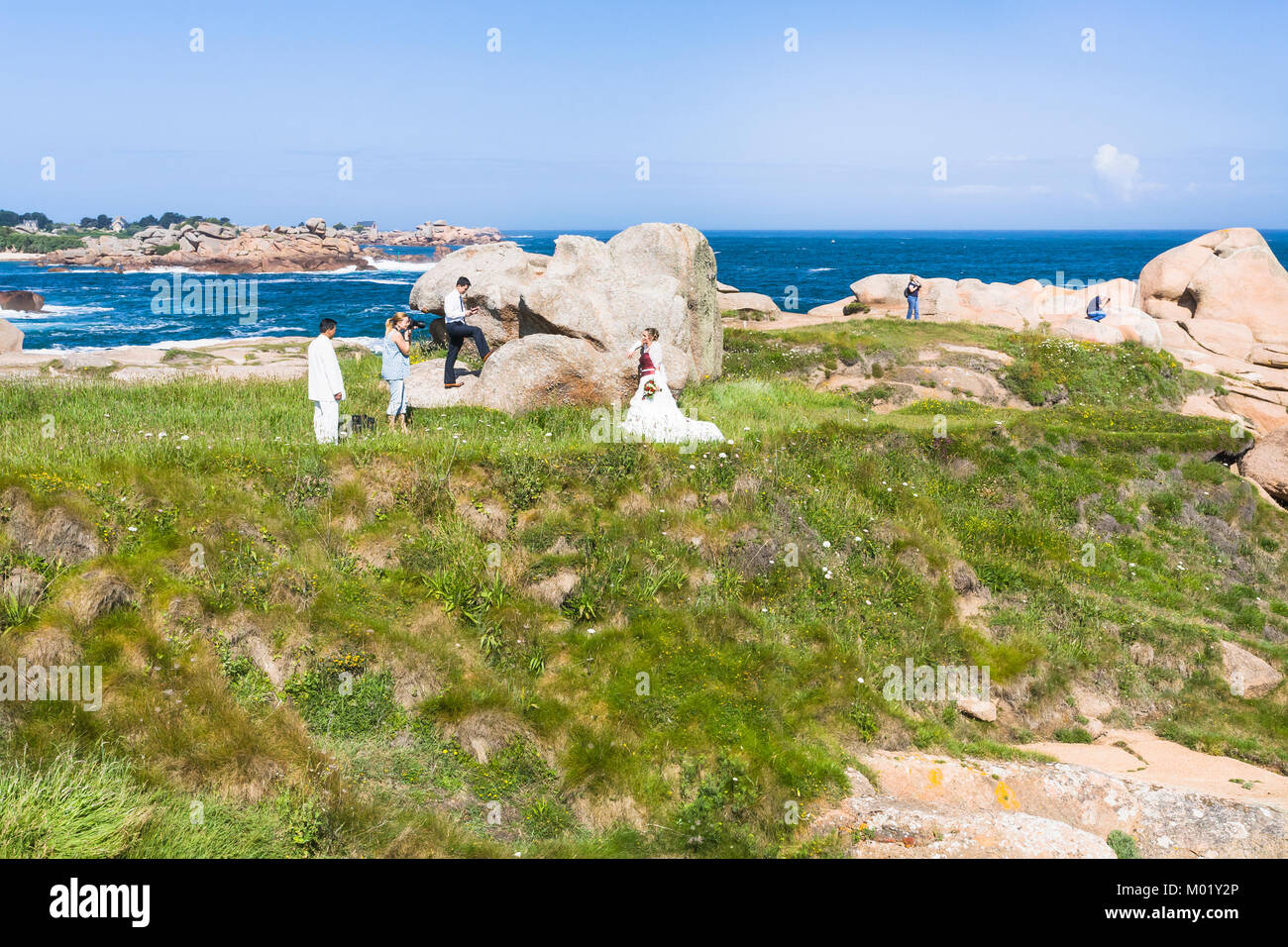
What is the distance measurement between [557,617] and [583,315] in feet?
29.5

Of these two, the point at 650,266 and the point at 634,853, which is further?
the point at 650,266

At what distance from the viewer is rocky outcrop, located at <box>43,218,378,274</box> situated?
120312mm

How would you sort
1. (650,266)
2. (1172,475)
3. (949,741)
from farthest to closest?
(650,266) < (1172,475) < (949,741)

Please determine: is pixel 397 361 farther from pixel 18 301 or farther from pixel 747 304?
pixel 18 301

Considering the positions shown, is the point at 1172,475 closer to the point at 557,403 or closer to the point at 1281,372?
the point at 557,403

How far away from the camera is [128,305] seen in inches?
3093

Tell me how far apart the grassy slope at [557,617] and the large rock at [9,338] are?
47.6 feet

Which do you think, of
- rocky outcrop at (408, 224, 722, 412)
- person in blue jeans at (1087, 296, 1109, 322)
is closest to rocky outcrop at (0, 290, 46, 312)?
rocky outcrop at (408, 224, 722, 412)

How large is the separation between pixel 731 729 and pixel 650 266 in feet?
51.6

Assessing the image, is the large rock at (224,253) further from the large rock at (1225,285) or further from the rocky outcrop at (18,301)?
the large rock at (1225,285)

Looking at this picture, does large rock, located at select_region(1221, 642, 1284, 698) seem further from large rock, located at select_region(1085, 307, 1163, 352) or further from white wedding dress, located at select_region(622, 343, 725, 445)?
large rock, located at select_region(1085, 307, 1163, 352)

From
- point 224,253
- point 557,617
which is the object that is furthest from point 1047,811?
point 224,253

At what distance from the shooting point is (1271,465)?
23125 millimetres

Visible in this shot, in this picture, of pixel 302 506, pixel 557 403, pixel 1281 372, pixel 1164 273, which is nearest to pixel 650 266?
pixel 557 403
